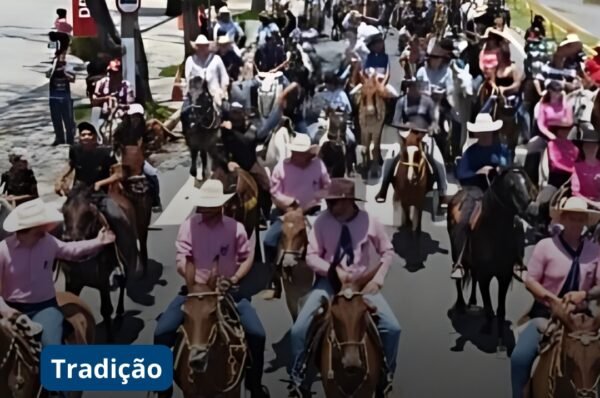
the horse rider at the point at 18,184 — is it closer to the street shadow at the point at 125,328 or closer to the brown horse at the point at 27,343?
the brown horse at the point at 27,343

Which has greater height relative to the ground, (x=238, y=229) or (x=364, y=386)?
(x=238, y=229)

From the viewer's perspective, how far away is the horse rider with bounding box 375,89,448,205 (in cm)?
523

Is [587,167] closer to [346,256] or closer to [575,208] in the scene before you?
[575,208]

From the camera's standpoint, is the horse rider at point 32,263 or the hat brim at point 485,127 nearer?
the horse rider at point 32,263

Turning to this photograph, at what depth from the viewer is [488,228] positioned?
205 inches

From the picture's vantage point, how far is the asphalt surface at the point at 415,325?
5.19 m

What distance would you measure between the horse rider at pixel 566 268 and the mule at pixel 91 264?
4.61ft

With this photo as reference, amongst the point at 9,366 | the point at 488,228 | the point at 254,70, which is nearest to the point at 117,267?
the point at 9,366

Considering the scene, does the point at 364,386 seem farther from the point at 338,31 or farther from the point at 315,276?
the point at 338,31

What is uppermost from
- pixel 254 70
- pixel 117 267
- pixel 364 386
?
pixel 254 70

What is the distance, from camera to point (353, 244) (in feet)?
17.0

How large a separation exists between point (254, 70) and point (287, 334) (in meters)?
0.93

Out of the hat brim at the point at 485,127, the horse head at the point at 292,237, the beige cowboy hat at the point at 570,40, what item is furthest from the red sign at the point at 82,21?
the beige cowboy hat at the point at 570,40

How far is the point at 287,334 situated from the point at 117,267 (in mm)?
631
